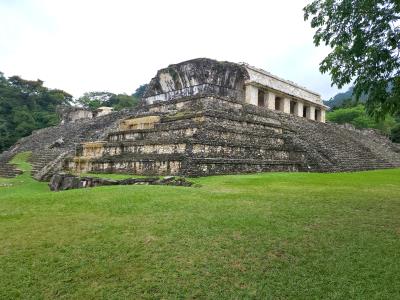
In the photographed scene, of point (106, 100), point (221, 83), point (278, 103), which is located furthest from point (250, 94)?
point (106, 100)

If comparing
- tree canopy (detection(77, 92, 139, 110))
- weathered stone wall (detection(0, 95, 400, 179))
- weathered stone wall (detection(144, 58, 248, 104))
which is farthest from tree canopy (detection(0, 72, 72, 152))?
weathered stone wall (detection(144, 58, 248, 104))

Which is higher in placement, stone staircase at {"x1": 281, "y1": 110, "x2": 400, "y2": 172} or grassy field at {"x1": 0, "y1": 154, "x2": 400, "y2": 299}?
stone staircase at {"x1": 281, "y1": 110, "x2": 400, "y2": 172}

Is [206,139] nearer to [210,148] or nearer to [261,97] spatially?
[210,148]

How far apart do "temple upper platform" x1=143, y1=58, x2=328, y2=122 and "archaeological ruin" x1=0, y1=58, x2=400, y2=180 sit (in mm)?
53

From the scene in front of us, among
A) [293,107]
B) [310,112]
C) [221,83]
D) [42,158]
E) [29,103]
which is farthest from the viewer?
[29,103]

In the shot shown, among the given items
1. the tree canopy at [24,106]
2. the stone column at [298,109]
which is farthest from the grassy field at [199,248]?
the tree canopy at [24,106]

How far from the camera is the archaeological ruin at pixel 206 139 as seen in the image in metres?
10.6

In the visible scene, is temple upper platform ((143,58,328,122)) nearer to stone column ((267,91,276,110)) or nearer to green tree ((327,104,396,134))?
stone column ((267,91,276,110))

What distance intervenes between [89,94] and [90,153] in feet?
128

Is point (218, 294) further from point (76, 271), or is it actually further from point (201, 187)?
point (201, 187)

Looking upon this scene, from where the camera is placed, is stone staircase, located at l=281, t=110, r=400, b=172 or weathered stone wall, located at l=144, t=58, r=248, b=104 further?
weathered stone wall, located at l=144, t=58, r=248, b=104

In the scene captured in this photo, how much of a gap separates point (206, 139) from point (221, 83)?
8753mm

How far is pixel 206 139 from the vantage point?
35.1ft

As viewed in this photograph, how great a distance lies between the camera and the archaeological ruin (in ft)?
34.8
